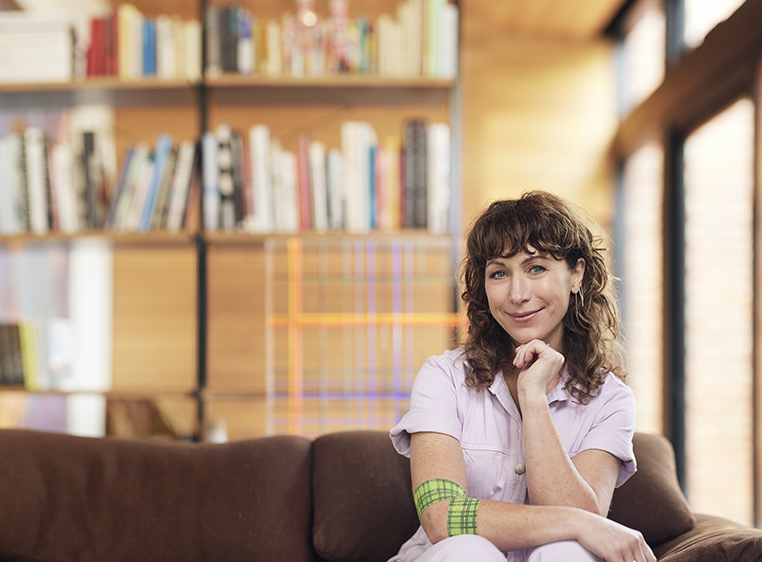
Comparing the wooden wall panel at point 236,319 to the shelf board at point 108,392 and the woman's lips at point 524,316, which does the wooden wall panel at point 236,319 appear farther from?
the woman's lips at point 524,316

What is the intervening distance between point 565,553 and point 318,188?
164 centimetres

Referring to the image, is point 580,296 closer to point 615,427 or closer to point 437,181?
point 615,427

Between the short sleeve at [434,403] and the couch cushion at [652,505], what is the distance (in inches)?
18.0

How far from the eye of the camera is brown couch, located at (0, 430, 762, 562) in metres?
1.46

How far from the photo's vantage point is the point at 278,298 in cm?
304

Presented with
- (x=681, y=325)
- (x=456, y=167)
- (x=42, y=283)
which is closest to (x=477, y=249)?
(x=456, y=167)

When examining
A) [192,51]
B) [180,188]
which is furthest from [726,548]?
[192,51]

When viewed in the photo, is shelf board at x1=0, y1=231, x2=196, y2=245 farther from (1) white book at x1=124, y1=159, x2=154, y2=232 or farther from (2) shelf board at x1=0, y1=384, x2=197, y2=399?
(2) shelf board at x1=0, y1=384, x2=197, y2=399

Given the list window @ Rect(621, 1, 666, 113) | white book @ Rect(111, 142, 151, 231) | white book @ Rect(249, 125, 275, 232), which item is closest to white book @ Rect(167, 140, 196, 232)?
white book @ Rect(111, 142, 151, 231)

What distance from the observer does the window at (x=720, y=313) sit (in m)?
2.33

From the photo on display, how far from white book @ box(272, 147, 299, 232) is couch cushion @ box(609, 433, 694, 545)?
1421mm

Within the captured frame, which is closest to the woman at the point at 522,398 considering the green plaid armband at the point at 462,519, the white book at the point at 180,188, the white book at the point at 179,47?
the green plaid armband at the point at 462,519

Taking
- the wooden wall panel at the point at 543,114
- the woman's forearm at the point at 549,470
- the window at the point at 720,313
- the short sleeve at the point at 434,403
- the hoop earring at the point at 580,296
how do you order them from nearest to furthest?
the woman's forearm at the point at 549,470
the short sleeve at the point at 434,403
the hoop earring at the point at 580,296
the window at the point at 720,313
the wooden wall panel at the point at 543,114

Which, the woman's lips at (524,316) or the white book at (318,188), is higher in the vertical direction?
the white book at (318,188)
